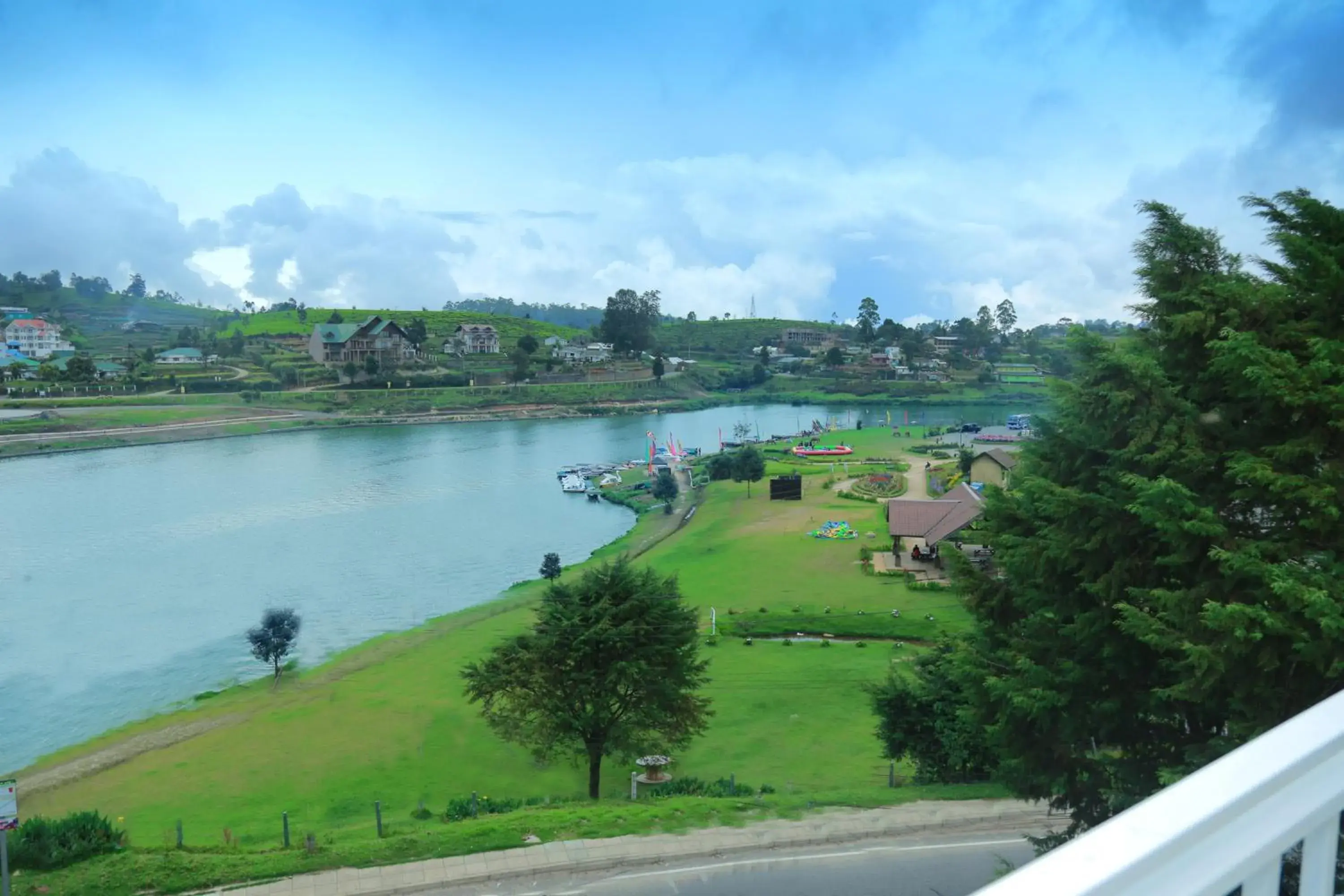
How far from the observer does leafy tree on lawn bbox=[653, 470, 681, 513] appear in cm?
A: 1989

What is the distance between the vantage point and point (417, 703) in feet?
28.8

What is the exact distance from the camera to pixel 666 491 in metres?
19.9

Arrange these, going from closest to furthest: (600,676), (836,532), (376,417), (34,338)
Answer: (600,676), (836,532), (376,417), (34,338)

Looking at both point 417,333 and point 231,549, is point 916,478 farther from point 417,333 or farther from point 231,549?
point 417,333

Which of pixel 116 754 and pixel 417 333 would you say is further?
pixel 417 333

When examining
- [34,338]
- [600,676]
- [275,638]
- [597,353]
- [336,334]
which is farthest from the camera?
[597,353]

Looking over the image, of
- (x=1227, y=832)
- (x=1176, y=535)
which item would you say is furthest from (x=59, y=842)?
(x=1227, y=832)

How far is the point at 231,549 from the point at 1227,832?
720 inches

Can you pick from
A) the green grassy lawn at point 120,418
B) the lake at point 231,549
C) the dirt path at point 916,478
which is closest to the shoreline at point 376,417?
the green grassy lawn at point 120,418

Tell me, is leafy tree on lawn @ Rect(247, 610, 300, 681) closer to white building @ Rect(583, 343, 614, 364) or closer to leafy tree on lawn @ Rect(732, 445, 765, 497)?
leafy tree on lawn @ Rect(732, 445, 765, 497)

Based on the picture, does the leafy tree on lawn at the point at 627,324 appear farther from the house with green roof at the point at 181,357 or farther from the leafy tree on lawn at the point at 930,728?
the leafy tree on lawn at the point at 930,728

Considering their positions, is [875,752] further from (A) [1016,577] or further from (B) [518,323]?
(B) [518,323]

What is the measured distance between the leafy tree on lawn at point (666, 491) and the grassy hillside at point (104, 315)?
2925cm

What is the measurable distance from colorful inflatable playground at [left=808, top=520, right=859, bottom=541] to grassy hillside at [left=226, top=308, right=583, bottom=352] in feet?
107
